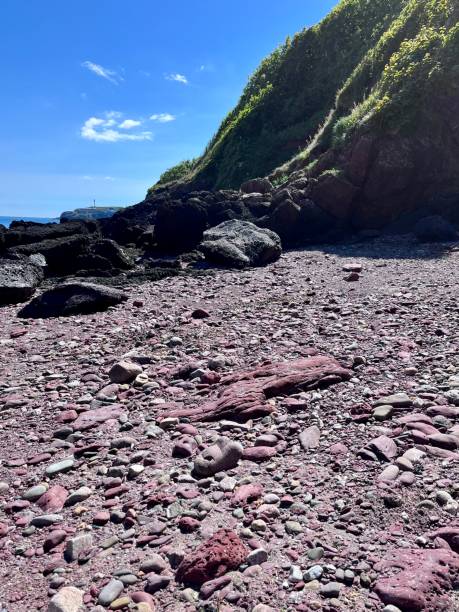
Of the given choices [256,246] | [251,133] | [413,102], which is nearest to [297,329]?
[256,246]

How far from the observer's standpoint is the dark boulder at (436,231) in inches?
601

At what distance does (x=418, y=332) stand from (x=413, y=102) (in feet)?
44.4

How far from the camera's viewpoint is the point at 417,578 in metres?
2.80

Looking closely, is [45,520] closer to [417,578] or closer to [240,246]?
[417,578]

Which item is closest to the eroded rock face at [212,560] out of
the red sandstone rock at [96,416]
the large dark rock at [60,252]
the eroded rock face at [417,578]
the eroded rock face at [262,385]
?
the eroded rock face at [417,578]

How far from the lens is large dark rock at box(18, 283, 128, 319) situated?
31.6 ft

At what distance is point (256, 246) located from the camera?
14.1 meters

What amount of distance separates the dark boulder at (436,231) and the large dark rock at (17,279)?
35.2ft

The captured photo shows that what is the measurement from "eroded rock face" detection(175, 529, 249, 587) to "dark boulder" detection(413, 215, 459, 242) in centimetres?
1391

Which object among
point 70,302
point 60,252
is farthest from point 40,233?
point 70,302

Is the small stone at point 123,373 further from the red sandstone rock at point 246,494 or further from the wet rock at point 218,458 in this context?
the red sandstone rock at point 246,494

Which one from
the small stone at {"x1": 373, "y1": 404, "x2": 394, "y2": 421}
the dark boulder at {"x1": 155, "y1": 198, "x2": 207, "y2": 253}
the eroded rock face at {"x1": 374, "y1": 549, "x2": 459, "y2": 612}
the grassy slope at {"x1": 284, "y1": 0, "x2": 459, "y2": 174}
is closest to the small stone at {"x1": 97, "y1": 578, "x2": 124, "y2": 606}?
the eroded rock face at {"x1": 374, "y1": 549, "x2": 459, "y2": 612}

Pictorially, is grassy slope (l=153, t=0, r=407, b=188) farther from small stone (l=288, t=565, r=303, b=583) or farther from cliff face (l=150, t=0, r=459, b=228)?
small stone (l=288, t=565, r=303, b=583)

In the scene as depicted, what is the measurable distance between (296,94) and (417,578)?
3508 centimetres
